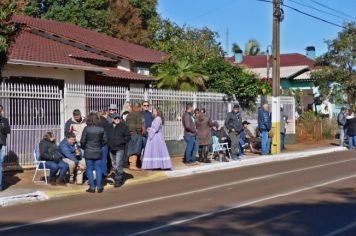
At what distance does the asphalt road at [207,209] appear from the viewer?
9273mm

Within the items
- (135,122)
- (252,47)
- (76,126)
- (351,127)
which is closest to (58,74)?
(135,122)

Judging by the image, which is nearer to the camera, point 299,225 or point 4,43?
point 299,225

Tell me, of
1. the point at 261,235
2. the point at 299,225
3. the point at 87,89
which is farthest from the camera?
the point at 87,89

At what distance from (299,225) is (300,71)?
1648 inches

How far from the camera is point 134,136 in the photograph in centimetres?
1795

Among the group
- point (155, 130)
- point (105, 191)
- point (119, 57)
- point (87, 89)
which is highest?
point (119, 57)

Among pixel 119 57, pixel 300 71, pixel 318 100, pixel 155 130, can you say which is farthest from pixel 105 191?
pixel 300 71

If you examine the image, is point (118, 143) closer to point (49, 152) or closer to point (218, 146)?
point (49, 152)

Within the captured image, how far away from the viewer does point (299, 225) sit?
30.6ft

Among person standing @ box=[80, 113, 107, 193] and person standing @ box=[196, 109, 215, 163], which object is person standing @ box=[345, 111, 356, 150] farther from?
person standing @ box=[80, 113, 107, 193]

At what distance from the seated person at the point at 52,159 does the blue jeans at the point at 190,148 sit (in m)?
5.48

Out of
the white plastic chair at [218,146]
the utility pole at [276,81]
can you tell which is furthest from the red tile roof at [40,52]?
the utility pole at [276,81]

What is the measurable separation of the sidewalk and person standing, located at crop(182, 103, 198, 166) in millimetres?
366

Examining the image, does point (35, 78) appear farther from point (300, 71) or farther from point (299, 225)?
point (300, 71)
